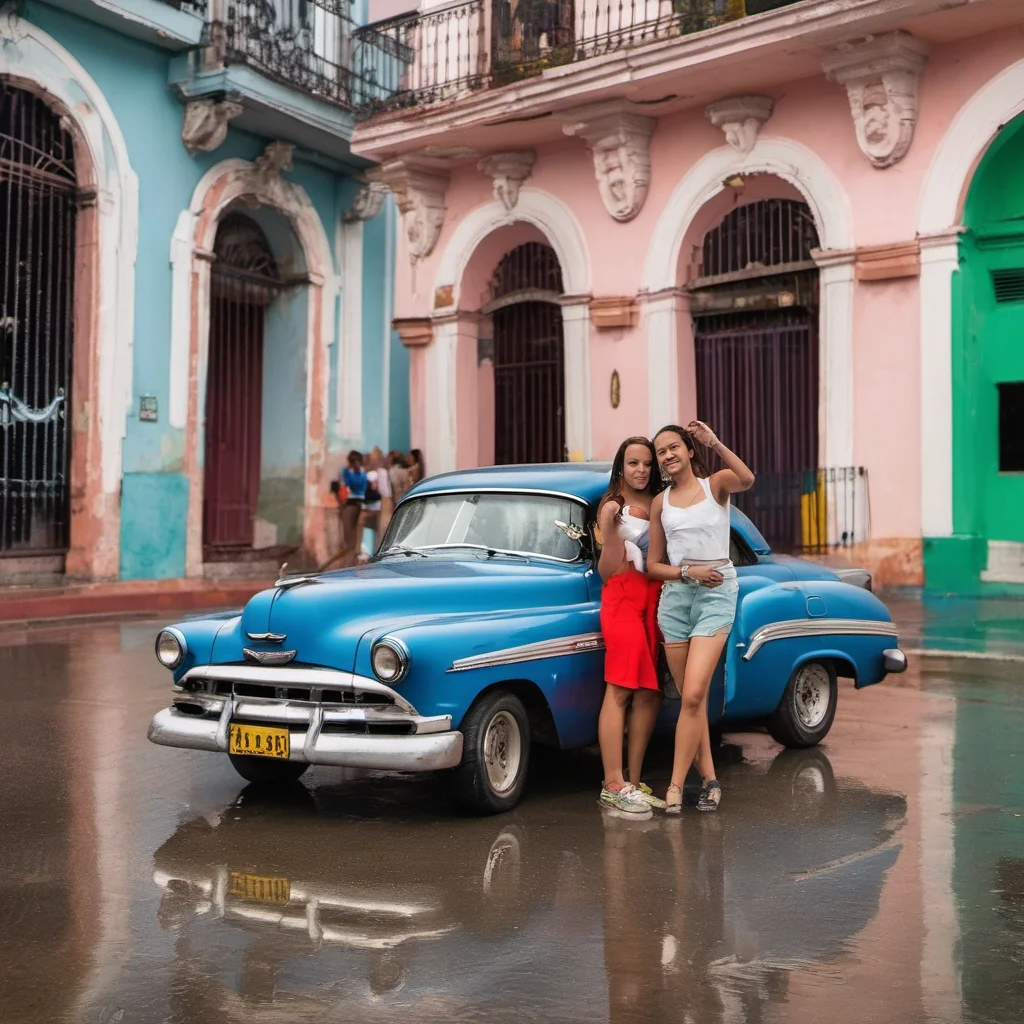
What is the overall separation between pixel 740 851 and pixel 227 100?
15079 mm

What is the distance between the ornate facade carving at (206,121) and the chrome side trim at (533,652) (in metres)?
13.9

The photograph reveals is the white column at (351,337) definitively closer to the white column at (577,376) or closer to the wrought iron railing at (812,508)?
the white column at (577,376)

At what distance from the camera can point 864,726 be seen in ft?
25.6

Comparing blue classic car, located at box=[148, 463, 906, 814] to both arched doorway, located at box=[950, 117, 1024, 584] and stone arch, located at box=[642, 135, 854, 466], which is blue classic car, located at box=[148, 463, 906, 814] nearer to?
arched doorway, located at box=[950, 117, 1024, 584]

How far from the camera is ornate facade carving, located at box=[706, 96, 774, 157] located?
51.7ft

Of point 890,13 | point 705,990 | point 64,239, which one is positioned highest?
Answer: point 890,13

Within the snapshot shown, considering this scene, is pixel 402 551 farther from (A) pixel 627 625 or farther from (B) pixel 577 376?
(B) pixel 577 376

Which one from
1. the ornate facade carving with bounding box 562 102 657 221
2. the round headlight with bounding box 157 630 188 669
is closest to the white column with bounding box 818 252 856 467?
the ornate facade carving with bounding box 562 102 657 221

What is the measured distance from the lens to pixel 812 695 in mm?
7156

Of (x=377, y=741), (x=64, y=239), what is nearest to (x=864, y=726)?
(x=377, y=741)

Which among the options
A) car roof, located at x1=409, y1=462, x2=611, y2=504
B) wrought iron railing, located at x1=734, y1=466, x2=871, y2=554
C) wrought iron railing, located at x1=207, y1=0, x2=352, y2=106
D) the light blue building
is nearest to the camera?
car roof, located at x1=409, y1=462, x2=611, y2=504

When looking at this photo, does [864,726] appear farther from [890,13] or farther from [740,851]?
[890,13]

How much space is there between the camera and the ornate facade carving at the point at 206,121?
704 inches

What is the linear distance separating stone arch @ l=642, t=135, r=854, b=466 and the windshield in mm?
9237
